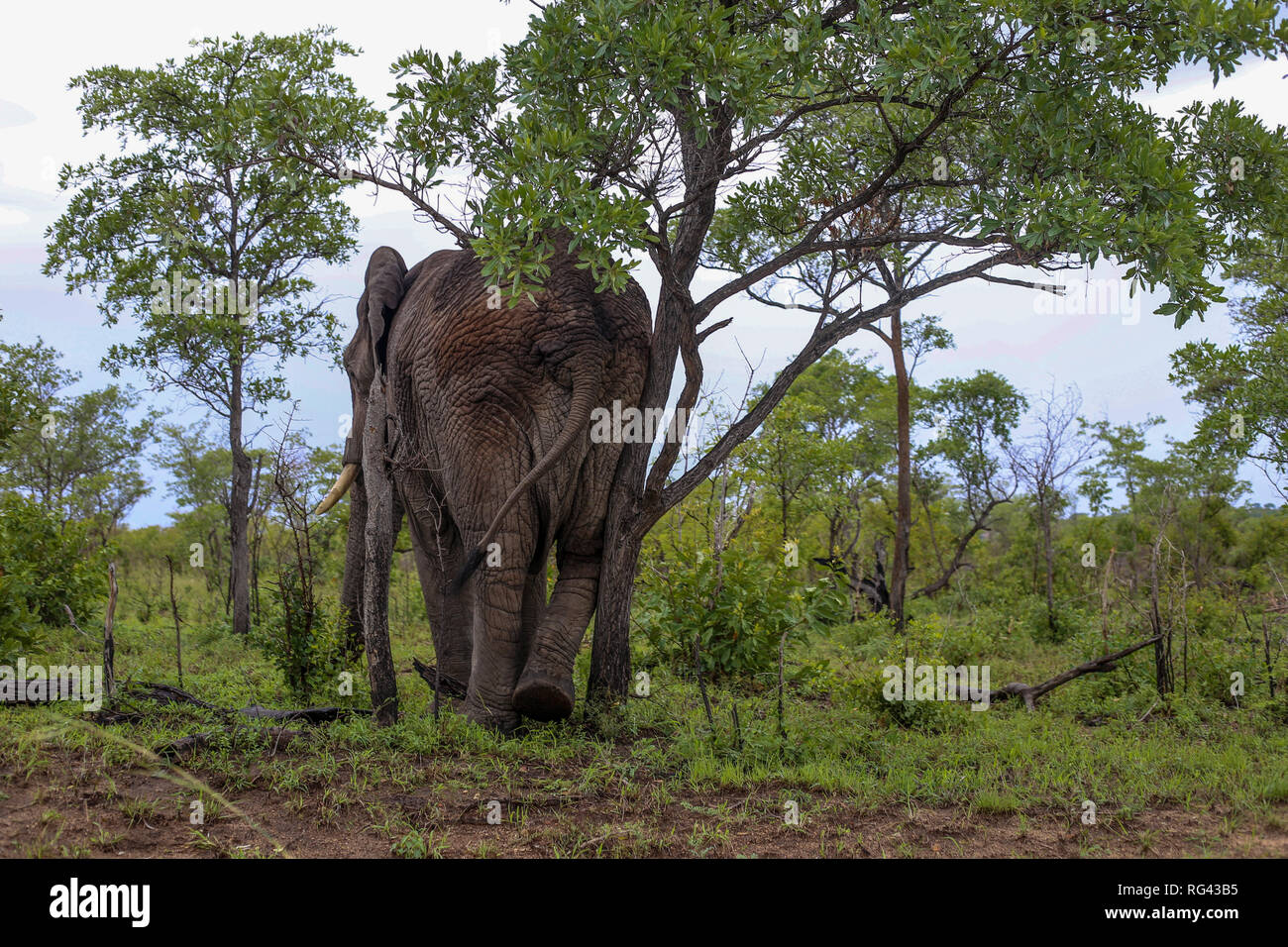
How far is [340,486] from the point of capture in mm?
9609

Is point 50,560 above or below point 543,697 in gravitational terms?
above

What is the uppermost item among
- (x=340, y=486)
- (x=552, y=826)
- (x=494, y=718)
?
(x=340, y=486)

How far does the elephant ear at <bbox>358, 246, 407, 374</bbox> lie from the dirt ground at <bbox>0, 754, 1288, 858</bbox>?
3.90m

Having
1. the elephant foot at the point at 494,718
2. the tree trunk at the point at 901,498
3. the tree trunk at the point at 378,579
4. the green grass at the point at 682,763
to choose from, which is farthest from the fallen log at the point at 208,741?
the tree trunk at the point at 901,498

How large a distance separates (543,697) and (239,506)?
26.7 feet

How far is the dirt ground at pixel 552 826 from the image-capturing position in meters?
5.25

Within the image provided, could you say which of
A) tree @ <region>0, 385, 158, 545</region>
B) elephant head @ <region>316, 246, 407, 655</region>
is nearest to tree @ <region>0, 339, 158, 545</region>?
tree @ <region>0, 385, 158, 545</region>

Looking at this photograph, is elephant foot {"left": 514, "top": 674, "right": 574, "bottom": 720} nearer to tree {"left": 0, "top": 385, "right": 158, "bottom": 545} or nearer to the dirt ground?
the dirt ground

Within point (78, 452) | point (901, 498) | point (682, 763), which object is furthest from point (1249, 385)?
point (78, 452)

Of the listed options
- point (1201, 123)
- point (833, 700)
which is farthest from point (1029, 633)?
point (1201, 123)

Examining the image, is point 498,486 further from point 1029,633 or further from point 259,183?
point 1029,633

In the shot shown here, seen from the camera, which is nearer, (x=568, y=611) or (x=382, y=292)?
(x=568, y=611)

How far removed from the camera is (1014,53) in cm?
694

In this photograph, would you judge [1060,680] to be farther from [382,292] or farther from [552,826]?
[382,292]
